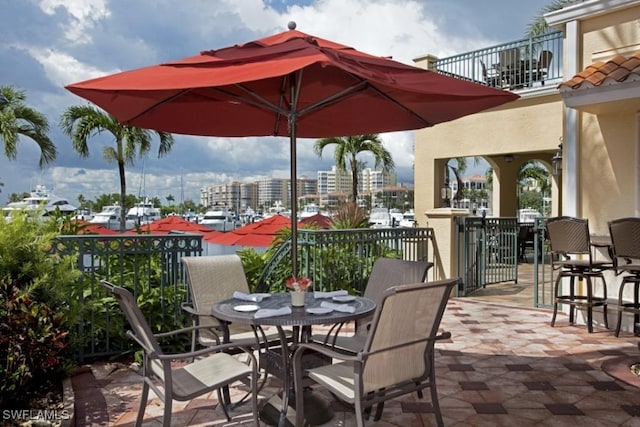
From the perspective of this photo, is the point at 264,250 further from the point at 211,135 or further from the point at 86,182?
the point at 86,182

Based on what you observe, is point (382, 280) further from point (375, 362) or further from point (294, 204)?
point (375, 362)

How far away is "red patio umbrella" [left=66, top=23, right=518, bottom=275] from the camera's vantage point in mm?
2744

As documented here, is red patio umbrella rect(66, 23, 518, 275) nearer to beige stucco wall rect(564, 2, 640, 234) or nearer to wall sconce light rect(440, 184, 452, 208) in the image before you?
beige stucco wall rect(564, 2, 640, 234)

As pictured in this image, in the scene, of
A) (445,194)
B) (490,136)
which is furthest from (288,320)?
(445,194)

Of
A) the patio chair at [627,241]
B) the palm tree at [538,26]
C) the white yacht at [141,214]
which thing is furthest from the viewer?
the palm tree at [538,26]

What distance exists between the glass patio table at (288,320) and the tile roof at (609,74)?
13.2 ft

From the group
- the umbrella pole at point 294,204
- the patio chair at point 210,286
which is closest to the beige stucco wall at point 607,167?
the umbrella pole at point 294,204

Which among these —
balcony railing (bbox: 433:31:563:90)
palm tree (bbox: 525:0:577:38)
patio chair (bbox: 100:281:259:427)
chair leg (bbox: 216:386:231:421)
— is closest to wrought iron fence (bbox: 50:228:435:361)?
chair leg (bbox: 216:386:231:421)

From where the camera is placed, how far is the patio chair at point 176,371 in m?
2.63

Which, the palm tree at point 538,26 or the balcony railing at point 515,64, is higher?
the palm tree at point 538,26

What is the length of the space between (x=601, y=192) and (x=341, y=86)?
14.3 ft

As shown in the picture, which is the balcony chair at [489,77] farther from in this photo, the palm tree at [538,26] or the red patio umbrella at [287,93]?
the red patio umbrella at [287,93]

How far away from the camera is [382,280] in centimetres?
415

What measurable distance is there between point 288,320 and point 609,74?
479cm
